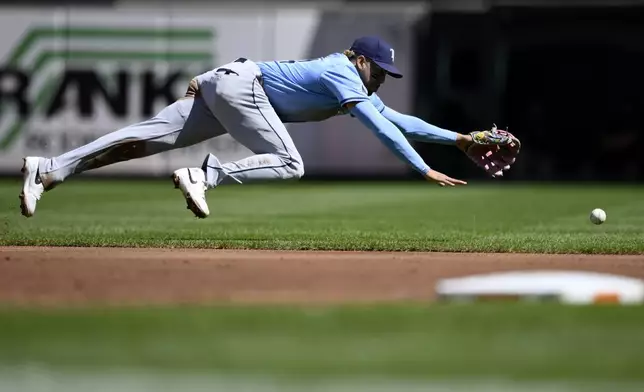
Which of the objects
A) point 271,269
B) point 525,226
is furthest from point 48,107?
point 271,269

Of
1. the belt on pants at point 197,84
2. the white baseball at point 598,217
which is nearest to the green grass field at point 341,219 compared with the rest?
the white baseball at point 598,217

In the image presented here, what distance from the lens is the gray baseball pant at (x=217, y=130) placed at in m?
8.59

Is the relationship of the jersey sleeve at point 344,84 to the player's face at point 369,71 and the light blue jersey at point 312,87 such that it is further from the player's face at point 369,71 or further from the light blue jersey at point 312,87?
the player's face at point 369,71

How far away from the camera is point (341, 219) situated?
43.1 feet

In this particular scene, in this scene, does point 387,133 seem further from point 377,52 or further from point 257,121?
point 257,121

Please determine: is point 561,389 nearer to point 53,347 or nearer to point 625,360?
point 625,360

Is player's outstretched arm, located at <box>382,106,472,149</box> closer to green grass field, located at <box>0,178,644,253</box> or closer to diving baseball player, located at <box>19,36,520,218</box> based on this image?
diving baseball player, located at <box>19,36,520,218</box>

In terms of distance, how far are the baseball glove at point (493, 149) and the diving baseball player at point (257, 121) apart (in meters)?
0.01

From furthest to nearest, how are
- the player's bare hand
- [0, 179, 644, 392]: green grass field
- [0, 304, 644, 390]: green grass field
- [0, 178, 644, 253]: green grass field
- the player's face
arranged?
[0, 178, 644, 253]: green grass field
the player's face
the player's bare hand
[0, 304, 644, 390]: green grass field
[0, 179, 644, 392]: green grass field

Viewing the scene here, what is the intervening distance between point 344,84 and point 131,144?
5.31 ft

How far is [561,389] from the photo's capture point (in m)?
4.20

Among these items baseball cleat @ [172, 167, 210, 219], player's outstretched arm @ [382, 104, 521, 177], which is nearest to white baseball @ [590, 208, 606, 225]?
player's outstretched arm @ [382, 104, 521, 177]

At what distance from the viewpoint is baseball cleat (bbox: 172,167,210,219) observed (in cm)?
836

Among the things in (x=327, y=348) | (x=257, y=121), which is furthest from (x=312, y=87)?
(x=327, y=348)
